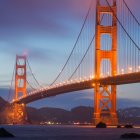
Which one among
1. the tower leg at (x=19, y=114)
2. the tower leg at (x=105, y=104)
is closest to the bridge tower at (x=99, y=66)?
the tower leg at (x=105, y=104)

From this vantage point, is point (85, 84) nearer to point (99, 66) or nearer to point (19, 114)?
point (99, 66)

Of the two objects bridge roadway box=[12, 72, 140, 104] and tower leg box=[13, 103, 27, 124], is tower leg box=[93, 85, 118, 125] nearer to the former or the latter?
bridge roadway box=[12, 72, 140, 104]

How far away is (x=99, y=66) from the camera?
192 ft

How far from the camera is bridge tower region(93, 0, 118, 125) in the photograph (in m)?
58.0

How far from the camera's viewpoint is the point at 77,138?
43031mm

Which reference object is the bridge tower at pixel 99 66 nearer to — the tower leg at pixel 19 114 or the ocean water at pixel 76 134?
the ocean water at pixel 76 134

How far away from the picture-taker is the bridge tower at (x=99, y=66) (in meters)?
58.0

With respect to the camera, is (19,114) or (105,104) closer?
(105,104)

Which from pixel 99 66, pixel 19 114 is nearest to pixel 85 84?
pixel 99 66

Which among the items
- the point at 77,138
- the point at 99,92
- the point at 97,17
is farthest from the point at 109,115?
the point at 77,138

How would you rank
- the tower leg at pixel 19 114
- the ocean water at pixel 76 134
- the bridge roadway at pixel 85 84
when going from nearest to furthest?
the ocean water at pixel 76 134
the bridge roadway at pixel 85 84
the tower leg at pixel 19 114

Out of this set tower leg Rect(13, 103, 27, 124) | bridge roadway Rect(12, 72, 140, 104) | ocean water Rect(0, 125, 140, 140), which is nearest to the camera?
ocean water Rect(0, 125, 140, 140)

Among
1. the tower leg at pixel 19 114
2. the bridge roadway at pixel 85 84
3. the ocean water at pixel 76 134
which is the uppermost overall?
the bridge roadway at pixel 85 84

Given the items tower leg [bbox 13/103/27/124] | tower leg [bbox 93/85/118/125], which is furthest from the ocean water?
tower leg [bbox 13/103/27/124]
